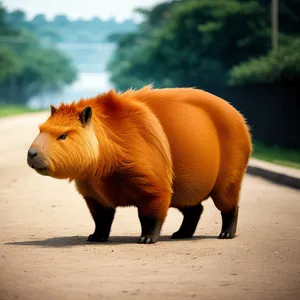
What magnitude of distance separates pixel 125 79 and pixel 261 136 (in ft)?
279

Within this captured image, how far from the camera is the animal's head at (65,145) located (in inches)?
348

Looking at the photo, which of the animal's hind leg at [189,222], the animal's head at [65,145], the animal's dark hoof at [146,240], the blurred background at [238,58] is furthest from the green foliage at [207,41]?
the animal's head at [65,145]

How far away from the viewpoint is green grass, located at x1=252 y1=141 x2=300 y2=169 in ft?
75.9

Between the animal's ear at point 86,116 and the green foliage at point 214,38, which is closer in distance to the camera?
the animal's ear at point 86,116

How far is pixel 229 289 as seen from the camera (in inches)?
281

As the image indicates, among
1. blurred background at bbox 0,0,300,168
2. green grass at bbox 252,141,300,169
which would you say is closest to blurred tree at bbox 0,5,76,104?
blurred background at bbox 0,0,300,168

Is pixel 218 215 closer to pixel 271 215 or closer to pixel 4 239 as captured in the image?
pixel 271 215

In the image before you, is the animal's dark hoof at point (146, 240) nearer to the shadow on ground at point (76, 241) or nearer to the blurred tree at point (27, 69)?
the shadow on ground at point (76, 241)

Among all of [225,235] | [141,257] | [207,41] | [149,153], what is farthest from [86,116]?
[207,41]

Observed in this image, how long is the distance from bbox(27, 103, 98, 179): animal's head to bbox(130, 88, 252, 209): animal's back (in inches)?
36.7

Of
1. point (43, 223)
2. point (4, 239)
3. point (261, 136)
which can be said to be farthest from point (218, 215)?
point (261, 136)

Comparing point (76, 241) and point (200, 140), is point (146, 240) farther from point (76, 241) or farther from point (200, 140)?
point (200, 140)

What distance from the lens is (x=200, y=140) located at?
32.9 ft

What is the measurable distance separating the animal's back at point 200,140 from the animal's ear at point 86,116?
0.89 meters
